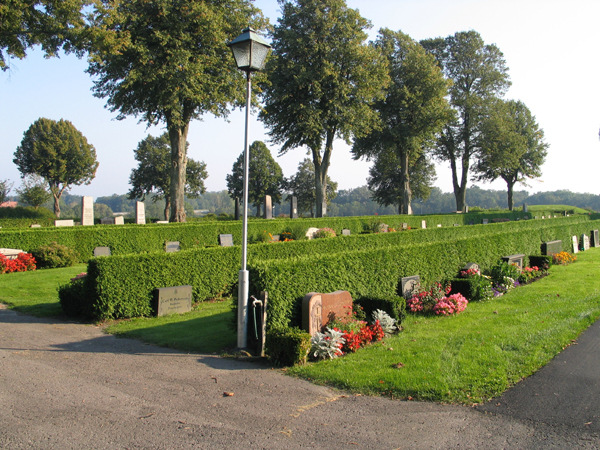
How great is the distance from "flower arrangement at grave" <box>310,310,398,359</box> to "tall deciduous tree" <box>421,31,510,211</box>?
41410 millimetres

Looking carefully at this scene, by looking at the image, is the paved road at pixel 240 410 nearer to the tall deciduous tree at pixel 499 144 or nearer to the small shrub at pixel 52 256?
the small shrub at pixel 52 256

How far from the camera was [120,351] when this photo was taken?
7.23m

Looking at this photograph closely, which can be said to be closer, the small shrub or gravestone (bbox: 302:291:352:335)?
gravestone (bbox: 302:291:352:335)

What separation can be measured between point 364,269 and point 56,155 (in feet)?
184

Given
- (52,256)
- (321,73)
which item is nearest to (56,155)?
(321,73)

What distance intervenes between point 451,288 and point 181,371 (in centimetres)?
782

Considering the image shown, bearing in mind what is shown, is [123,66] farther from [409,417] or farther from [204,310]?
[409,417]

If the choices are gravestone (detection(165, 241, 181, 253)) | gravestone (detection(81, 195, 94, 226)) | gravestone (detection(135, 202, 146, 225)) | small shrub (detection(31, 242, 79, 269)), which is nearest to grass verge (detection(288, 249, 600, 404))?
gravestone (detection(165, 241, 181, 253))

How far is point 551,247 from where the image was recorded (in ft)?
59.3

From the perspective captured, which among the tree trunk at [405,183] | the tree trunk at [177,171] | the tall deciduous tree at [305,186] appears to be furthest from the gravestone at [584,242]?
the tall deciduous tree at [305,186]

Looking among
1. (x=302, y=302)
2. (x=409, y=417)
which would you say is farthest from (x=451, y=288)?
(x=409, y=417)

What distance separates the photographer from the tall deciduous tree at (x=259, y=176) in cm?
6712

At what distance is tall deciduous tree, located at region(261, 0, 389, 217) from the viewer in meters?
31.5

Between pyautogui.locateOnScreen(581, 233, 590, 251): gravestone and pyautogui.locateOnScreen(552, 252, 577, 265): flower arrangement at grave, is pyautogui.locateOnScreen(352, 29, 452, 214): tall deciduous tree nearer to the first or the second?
pyautogui.locateOnScreen(581, 233, 590, 251): gravestone
